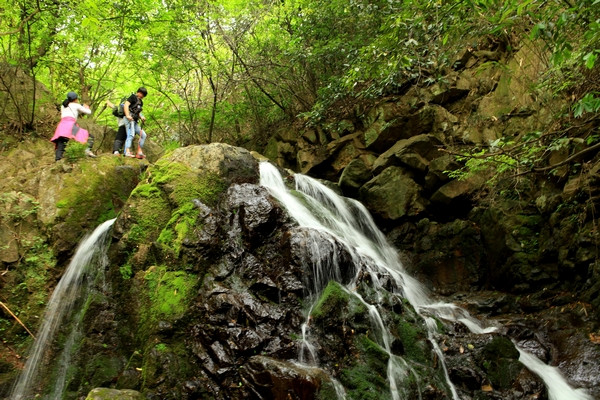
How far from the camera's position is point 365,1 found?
10.5 metres

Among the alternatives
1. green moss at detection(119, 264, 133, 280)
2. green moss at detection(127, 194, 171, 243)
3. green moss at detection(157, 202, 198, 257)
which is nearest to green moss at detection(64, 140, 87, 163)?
green moss at detection(127, 194, 171, 243)

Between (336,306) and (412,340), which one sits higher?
(336,306)

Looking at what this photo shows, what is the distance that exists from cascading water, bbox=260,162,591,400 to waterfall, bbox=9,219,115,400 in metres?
3.57

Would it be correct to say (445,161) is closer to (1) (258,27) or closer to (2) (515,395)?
(2) (515,395)

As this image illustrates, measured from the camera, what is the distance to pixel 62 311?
240 inches

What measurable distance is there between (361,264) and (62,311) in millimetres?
A: 5107

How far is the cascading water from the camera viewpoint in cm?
517

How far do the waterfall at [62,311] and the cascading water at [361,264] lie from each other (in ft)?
11.7

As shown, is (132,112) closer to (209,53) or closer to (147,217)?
(147,217)

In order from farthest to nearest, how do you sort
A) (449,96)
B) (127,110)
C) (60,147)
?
(449,96) < (127,110) < (60,147)

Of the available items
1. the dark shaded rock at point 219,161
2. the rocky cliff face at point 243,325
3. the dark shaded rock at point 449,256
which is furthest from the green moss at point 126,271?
the dark shaded rock at point 449,256

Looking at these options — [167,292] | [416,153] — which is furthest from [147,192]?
[416,153]

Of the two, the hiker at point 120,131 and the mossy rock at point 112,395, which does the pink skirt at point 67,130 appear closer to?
the hiker at point 120,131

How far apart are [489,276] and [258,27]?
401 inches
